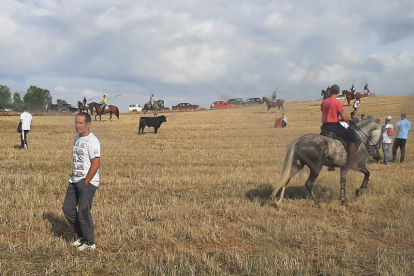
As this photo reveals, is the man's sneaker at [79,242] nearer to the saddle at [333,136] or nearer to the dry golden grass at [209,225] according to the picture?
the dry golden grass at [209,225]

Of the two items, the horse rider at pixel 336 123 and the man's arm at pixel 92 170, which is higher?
the horse rider at pixel 336 123

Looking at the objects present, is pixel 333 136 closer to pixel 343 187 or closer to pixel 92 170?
pixel 343 187

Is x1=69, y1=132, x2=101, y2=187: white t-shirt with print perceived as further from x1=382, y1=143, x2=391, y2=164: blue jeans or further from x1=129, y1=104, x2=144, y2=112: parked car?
x1=129, y1=104, x2=144, y2=112: parked car

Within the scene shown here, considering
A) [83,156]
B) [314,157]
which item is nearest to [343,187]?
[314,157]

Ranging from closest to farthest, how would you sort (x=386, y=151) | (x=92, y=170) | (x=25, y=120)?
1. (x=92, y=170)
2. (x=386, y=151)
3. (x=25, y=120)

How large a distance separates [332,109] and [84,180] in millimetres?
5644

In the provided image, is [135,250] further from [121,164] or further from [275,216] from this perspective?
[121,164]

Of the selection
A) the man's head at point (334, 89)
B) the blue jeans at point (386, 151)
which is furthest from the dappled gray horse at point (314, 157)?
the blue jeans at point (386, 151)

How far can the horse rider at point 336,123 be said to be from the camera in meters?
8.56

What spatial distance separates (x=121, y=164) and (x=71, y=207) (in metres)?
8.73

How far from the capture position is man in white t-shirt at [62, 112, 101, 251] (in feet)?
17.8

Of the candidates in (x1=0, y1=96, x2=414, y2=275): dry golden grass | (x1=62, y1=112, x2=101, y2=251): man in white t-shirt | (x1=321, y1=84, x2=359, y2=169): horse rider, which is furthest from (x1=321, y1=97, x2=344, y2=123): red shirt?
(x1=62, y1=112, x2=101, y2=251): man in white t-shirt

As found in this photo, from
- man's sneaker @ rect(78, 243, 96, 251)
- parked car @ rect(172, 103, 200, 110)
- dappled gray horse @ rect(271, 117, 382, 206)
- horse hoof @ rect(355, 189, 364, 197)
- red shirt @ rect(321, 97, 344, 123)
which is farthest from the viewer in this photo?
parked car @ rect(172, 103, 200, 110)

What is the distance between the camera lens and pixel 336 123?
867 cm
